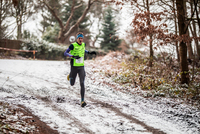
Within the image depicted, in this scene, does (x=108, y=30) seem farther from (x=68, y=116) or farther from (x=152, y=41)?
(x=68, y=116)

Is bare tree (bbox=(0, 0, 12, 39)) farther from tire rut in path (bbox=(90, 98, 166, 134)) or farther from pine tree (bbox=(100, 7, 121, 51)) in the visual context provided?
tire rut in path (bbox=(90, 98, 166, 134))

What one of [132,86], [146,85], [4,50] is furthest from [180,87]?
[4,50]

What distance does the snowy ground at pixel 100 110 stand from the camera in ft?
13.5

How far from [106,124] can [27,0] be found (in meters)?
24.2

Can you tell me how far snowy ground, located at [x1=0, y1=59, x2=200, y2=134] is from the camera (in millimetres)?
4121

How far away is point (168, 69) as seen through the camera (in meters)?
10.9

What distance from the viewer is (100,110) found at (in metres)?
5.25

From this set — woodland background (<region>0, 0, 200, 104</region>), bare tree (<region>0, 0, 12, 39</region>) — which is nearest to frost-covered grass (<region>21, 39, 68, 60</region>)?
woodland background (<region>0, 0, 200, 104</region>)

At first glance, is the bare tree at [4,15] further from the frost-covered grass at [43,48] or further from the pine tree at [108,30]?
the pine tree at [108,30]

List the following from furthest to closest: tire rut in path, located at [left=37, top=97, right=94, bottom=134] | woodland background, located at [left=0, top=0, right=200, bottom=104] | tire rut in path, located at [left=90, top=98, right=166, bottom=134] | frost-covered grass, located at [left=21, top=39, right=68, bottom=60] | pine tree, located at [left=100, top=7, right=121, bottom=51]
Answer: pine tree, located at [left=100, top=7, right=121, bottom=51] < frost-covered grass, located at [left=21, top=39, right=68, bottom=60] < woodland background, located at [left=0, top=0, right=200, bottom=104] < tire rut in path, located at [left=90, top=98, right=166, bottom=134] < tire rut in path, located at [left=37, top=97, right=94, bottom=134]

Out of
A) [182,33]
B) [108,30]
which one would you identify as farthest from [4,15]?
[182,33]

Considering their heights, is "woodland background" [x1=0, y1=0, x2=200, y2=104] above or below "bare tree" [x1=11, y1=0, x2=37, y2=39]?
below

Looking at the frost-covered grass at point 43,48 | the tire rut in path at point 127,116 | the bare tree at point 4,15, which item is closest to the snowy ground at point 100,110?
the tire rut in path at point 127,116

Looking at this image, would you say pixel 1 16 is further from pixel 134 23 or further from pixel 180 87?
pixel 180 87
